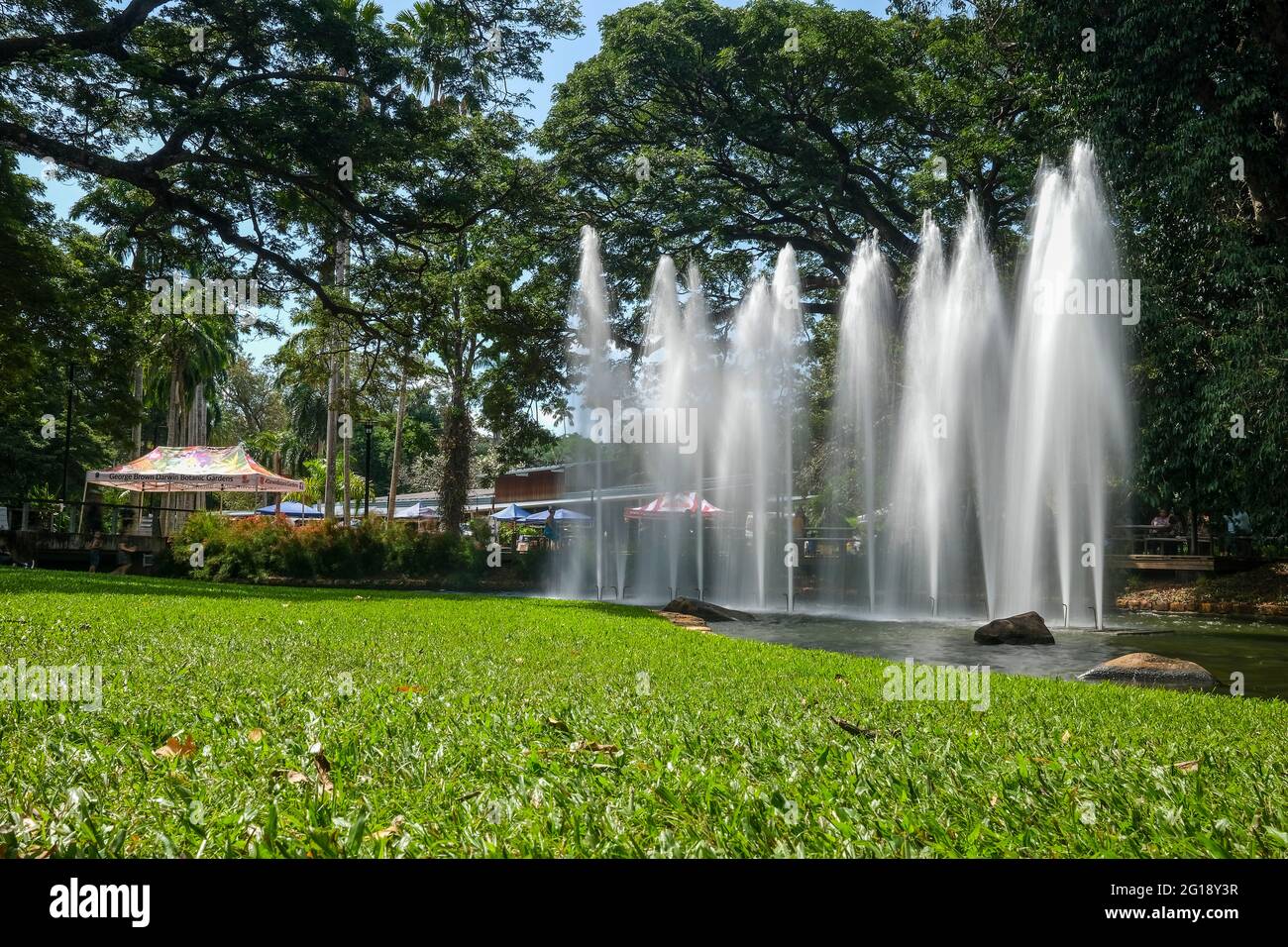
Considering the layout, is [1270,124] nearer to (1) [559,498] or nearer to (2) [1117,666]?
(2) [1117,666]

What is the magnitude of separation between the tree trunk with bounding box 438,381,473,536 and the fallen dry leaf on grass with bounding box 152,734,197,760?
22.4 metres

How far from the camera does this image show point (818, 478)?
29281 millimetres

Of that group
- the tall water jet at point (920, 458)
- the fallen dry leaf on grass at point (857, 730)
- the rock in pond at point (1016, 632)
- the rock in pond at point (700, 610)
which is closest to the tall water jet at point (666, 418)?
the tall water jet at point (920, 458)

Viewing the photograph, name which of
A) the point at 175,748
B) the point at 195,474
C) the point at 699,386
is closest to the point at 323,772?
the point at 175,748

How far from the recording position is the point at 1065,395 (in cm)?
1658

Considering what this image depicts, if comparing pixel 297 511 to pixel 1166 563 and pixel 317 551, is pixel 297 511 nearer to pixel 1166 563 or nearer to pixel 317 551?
pixel 317 551

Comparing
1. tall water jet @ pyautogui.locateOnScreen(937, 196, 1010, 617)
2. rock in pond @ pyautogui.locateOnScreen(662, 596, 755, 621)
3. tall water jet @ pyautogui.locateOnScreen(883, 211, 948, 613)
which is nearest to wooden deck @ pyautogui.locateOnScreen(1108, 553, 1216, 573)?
tall water jet @ pyautogui.locateOnScreen(883, 211, 948, 613)

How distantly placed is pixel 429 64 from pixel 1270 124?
15.3m

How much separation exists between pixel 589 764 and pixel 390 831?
104 cm

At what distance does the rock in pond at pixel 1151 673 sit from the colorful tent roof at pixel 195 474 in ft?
76.8

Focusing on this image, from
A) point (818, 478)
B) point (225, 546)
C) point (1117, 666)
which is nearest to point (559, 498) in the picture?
point (818, 478)

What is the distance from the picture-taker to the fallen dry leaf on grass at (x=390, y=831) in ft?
8.78

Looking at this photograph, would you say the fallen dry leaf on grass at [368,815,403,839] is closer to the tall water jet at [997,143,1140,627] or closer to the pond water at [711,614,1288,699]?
the pond water at [711,614,1288,699]

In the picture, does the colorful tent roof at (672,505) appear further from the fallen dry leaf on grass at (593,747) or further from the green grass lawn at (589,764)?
the fallen dry leaf on grass at (593,747)
